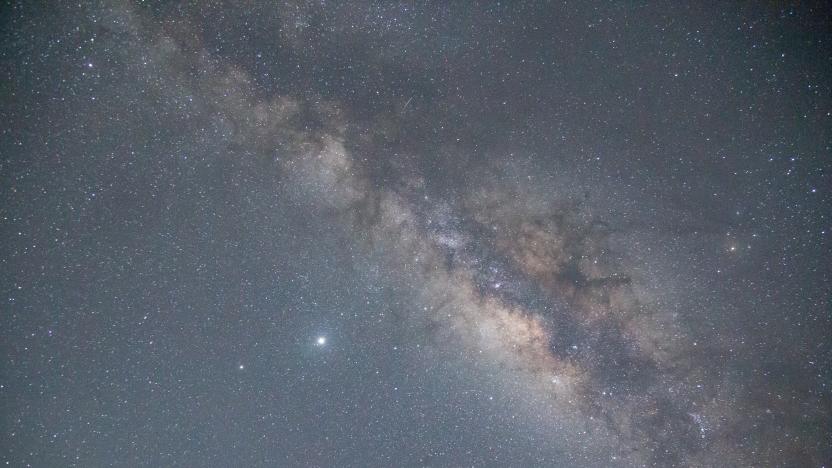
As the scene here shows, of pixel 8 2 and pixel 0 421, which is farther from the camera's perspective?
pixel 0 421

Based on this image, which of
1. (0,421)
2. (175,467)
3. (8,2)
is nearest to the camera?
(8,2)

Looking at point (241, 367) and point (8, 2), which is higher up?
point (8, 2)

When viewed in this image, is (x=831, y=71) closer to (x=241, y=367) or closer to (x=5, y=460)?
(x=241, y=367)

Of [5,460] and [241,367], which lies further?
[241,367]

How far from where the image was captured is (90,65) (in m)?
5.18

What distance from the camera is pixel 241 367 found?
325 inches

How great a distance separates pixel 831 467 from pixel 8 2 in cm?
1921

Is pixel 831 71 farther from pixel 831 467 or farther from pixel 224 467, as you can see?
pixel 224 467

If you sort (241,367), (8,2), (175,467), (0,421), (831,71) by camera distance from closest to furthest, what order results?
(8,2)
(831,71)
(0,421)
(241,367)
(175,467)

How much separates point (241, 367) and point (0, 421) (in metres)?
5.60

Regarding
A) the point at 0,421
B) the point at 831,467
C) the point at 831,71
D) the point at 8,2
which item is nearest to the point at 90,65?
the point at 8,2

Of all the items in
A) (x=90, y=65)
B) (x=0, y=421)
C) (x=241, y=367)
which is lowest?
(x=0, y=421)

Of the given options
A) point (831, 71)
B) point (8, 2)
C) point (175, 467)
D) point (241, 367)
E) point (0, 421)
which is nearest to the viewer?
point (8, 2)

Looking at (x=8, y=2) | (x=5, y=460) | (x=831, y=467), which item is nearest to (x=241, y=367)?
(x=5, y=460)
